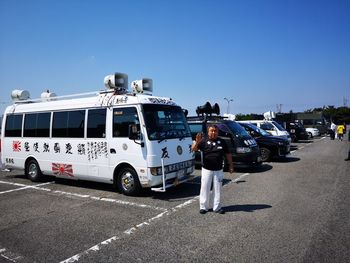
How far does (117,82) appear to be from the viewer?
8.39m

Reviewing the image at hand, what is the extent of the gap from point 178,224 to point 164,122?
307 cm

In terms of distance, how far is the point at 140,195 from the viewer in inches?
309

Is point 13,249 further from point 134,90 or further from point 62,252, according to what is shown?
point 134,90

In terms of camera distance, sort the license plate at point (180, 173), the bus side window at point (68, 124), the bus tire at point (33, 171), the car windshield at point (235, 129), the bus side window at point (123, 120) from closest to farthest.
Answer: the bus side window at point (123, 120) → the license plate at point (180, 173) → the bus side window at point (68, 124) → the bus tire at point (33, 171) → the car windshield at point (235, 129)

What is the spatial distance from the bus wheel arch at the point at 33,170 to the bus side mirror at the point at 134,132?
464 cm

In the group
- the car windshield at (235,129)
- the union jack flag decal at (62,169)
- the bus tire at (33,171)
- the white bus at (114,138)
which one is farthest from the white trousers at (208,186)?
the bus tire at (33,171)

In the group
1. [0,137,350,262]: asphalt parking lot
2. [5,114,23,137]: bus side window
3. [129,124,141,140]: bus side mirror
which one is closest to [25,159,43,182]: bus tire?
[0,137,350,262]: asphalt parking lot

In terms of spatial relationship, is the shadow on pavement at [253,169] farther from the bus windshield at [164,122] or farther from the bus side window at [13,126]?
the bus side window at [13,126]

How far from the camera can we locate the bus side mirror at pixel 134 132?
726 centimetres

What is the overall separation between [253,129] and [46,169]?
9.28 m

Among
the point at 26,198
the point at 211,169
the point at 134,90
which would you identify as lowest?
the point at 26,198

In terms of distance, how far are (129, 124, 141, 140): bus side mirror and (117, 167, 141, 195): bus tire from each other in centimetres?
88

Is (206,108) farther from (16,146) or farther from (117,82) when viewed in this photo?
(16,146)

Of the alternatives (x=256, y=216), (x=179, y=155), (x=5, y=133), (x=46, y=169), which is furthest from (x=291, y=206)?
(x=5, y=133)
